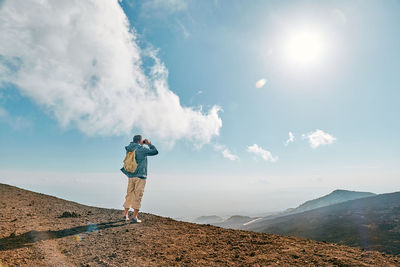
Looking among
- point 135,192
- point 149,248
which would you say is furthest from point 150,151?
point 149,248

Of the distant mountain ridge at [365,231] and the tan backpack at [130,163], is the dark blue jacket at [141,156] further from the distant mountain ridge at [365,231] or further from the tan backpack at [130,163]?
the distant mountain ridge at [365,231]

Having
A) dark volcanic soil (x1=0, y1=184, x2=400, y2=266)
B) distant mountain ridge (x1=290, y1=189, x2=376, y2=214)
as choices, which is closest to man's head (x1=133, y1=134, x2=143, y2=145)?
dark volcanic soil (x1=0, y1=184, x2=400, y2=266)

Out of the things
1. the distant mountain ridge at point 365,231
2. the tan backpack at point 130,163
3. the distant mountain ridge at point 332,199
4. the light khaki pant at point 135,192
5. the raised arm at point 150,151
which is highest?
the distant mountain ridge at point 332,199

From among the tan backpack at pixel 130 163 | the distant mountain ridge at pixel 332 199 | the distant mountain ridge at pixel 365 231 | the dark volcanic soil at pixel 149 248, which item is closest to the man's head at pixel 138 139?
the tan backpack at pixel 130 163

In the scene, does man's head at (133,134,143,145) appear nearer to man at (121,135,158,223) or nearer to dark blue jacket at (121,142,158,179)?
man at (121,135,158,223)

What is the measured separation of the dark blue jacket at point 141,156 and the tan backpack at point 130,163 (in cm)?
14

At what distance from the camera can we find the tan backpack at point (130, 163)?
866 cm

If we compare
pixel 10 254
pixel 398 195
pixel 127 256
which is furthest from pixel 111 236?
pixel 398 195

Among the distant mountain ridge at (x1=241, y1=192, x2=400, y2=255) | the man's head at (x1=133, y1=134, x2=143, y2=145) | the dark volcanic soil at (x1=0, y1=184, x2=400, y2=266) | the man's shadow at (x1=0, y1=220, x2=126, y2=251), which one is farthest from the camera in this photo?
the distant mountain ridge at (x1=241, y1=192, x2=400, y2=255)

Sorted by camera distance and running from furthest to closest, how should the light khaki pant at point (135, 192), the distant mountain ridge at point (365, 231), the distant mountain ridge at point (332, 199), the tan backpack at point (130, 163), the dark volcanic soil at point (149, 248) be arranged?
the distant mountain ridge at point (332, 199) → the distant mountain ridge at point (365, 231) → the tan backpack at point (130, 163) → the light khaki pant at point (135, 192) → the dark volcanic soil at point (149, 248)

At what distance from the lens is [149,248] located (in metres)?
5.54

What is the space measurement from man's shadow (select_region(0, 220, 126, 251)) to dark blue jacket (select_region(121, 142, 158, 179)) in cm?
193

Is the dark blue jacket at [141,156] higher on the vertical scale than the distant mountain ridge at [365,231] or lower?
higher

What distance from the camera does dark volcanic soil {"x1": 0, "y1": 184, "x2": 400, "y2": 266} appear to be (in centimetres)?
468
